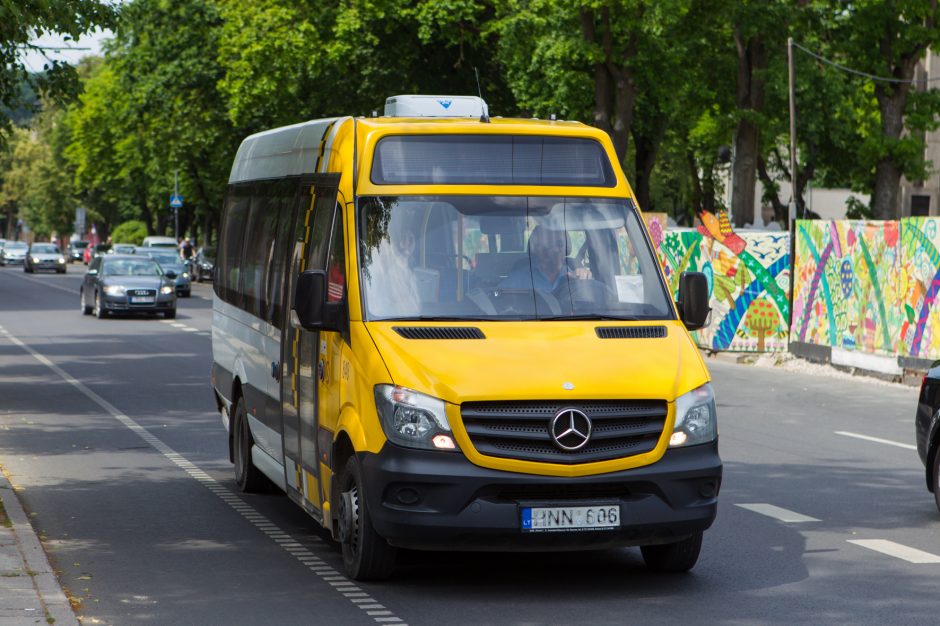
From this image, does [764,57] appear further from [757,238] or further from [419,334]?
[419,334]

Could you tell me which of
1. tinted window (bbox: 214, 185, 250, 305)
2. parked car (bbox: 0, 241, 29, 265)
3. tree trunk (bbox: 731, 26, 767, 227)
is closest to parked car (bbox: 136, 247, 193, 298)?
Answer: tree trunk (bbox: 731, 26, 767, 227)

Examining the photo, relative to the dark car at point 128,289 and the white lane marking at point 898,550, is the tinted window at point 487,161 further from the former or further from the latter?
the dark car at point 128,289

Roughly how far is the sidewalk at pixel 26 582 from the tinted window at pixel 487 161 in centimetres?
263

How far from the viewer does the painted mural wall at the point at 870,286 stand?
22359 millimetres

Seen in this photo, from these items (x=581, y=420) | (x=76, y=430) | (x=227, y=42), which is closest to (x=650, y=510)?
(x=581, y=420)

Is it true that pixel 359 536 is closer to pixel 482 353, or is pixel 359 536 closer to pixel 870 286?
pixel 482 353

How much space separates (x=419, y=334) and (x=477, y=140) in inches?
51.8

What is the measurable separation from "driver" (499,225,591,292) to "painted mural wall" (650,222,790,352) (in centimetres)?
1818

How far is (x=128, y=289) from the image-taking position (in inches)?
1427

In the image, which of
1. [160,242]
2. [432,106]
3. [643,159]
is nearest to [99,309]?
[643,159]

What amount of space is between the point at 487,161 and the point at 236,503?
3.46 meters

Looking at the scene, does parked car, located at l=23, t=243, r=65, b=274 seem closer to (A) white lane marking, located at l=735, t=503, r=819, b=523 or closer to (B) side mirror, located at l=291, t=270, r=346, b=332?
(A) white lane marking, located at l=735, t=503, r=819, b=523

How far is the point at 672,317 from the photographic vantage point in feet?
28.1

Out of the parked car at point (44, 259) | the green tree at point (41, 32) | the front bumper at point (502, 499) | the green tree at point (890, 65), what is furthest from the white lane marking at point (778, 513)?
the parked car at point (44, 259)
